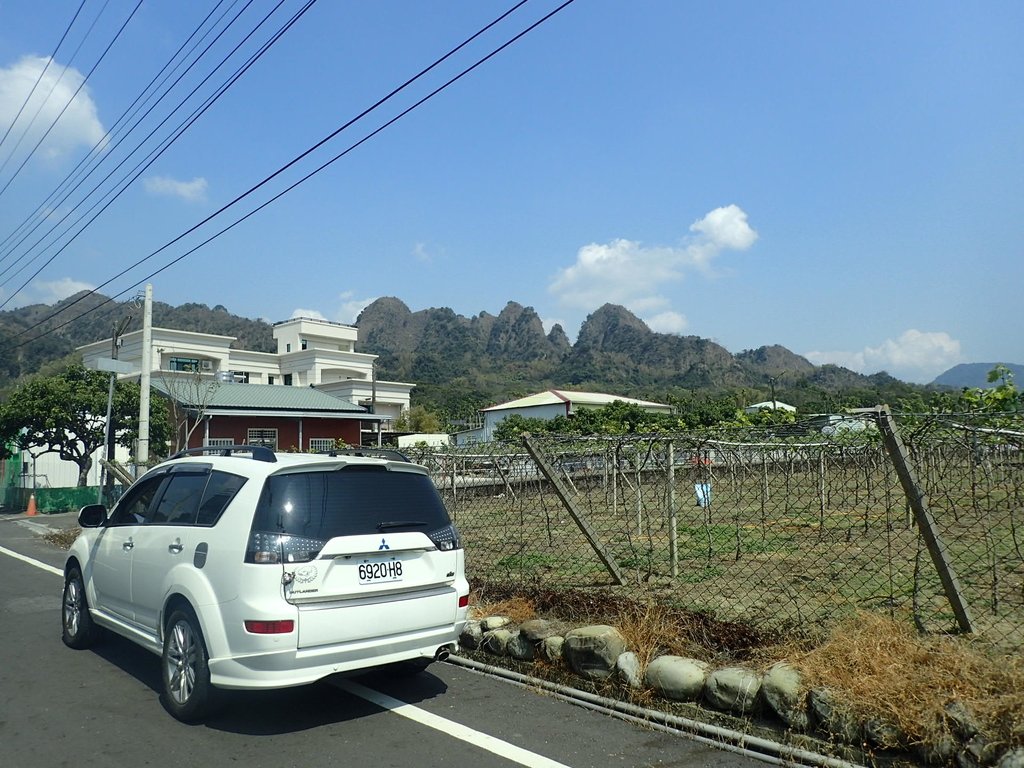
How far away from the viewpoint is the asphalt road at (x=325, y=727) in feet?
14.6

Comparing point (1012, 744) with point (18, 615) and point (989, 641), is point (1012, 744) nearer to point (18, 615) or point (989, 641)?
point (989, 641)

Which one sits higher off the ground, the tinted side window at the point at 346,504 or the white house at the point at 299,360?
the white house at the point at 299,360

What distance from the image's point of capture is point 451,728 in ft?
16.3

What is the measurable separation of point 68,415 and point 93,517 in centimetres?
2450

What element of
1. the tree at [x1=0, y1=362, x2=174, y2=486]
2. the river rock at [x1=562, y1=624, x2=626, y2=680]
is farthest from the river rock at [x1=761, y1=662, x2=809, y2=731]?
the tree at [x1=0, y1=362, x2=174, y2=486]

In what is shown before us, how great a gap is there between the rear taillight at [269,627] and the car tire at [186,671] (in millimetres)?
488

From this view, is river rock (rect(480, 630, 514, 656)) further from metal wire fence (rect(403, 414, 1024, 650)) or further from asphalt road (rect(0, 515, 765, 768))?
metal wire fence (rect(403, 414, 1024, 650))

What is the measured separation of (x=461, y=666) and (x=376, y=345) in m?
162

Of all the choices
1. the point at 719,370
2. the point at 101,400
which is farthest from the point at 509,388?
the point at 101,400

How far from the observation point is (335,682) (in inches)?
235

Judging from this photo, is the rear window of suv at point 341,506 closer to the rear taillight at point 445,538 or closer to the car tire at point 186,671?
the rear taillight at point 445,538

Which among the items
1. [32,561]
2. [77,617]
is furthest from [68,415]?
[77,617]

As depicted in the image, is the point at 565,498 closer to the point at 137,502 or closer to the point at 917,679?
the point at 917,679

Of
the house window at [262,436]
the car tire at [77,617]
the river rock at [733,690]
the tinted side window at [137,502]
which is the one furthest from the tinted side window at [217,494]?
the house window at [262,436]
